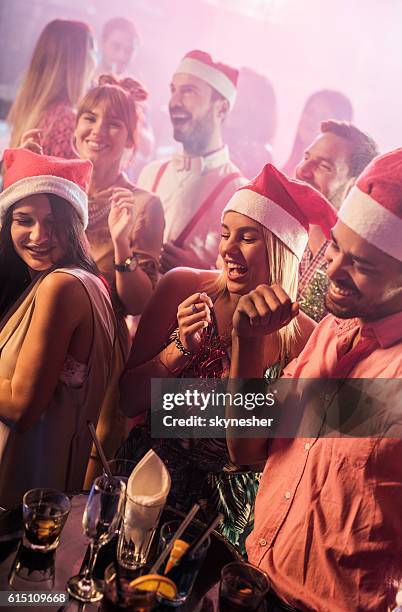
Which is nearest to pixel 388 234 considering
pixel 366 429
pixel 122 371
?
pixel 366 429

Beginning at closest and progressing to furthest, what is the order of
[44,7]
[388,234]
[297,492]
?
[388,234] < [297,492] < [44,7]

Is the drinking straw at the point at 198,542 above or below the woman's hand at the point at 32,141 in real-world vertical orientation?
below

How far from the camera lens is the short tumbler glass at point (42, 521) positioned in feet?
6.04

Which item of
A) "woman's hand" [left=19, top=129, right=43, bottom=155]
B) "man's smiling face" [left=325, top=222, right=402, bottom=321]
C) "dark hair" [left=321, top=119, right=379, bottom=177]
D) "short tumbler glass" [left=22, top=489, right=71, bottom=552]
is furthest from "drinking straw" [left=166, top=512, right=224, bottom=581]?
"woman's hand" [left=19, top=129, right=43, bottom=155]

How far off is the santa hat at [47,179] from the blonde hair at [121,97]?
9.5 inches

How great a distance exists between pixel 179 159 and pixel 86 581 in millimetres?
1568

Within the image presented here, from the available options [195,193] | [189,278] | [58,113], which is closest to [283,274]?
[189,278]

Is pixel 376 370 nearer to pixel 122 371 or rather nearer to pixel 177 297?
pixel 177 297

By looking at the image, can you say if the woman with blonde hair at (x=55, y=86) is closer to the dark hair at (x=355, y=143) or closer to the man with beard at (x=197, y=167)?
the man with beard at (x=197, y=167)

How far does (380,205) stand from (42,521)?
140cm

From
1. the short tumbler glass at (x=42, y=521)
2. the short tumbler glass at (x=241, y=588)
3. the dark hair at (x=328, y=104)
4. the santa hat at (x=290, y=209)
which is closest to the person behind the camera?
the short tumbler glass at (x=241, y=588)

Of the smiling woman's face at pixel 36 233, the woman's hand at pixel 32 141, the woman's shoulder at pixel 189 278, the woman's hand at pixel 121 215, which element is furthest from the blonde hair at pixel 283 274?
the woman's hand at pixel 32 141

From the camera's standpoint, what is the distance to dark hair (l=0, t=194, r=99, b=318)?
8.21 ft

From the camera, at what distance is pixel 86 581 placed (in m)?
1.81
